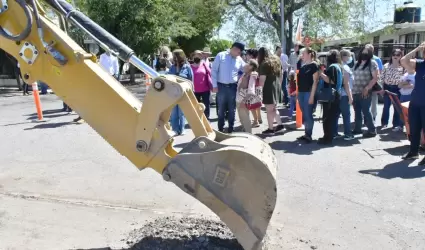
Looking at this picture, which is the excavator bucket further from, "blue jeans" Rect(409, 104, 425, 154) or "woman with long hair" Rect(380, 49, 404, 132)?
"woman with long hair" Rect(380, 49, 404, 132)

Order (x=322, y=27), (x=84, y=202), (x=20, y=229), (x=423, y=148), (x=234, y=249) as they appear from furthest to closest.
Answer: (x=322, y=27), (x=423, y=148), (x=84, y=202), (x=20, y=229), (x=234, y=249)

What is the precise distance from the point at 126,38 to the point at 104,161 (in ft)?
60.0

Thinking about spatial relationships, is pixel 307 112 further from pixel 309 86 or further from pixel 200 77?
pixel 200 77

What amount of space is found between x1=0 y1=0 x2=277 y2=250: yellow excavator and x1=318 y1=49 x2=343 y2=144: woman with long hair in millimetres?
5026

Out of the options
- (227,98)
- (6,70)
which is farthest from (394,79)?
(6,70)

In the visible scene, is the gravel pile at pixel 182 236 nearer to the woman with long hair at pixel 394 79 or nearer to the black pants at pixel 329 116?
the black pants at pixel 329 116

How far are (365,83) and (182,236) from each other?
20.9 ft

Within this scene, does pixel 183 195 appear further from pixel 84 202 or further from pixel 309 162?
pixel 309 162

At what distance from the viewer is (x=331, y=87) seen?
813cm

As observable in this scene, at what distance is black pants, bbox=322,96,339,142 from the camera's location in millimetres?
8273

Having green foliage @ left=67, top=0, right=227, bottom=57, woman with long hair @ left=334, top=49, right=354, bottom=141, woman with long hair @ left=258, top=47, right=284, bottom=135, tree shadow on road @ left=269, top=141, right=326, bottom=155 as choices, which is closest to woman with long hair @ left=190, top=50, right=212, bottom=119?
woman with long hair @ left=258, top=47, right=284, bottom=135

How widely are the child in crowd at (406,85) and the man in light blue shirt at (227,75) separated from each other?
3514mm

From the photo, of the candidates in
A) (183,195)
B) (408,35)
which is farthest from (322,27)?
(183,195)

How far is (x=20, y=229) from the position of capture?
4.65 meters
